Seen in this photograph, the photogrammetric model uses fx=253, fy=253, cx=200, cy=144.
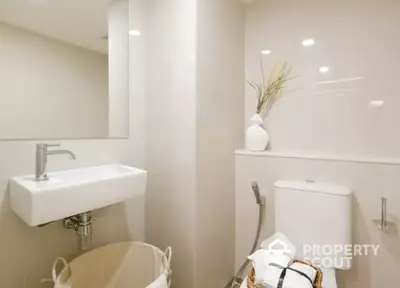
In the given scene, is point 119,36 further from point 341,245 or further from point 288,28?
point 341,245

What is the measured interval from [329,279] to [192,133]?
3.21ft

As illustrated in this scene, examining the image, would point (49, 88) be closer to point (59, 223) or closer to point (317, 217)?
point (59, 223)

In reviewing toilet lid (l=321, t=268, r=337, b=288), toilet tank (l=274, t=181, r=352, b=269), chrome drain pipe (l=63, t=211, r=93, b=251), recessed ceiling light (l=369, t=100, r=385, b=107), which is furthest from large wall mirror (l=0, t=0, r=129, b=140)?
recessed ceiling light (l=369, t=100, r=385, b=107)

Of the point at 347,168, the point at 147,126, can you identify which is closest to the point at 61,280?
the point at 147,126

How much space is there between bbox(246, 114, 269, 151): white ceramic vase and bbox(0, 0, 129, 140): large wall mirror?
2.63ft

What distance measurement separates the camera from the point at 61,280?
104 cm

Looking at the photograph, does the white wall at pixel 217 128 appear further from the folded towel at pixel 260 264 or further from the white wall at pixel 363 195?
the folded towel at pixel 260 264

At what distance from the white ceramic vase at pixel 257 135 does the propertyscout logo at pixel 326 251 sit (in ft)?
1.83

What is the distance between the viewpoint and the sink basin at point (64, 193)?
903 mm

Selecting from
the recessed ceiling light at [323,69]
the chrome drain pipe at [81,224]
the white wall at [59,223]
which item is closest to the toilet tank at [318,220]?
the recessed ceiling light at [323,69]

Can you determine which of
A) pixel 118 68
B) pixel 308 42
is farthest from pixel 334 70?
pixel 118 68

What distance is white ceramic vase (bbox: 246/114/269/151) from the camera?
166cm

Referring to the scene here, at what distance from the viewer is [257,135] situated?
1656mm

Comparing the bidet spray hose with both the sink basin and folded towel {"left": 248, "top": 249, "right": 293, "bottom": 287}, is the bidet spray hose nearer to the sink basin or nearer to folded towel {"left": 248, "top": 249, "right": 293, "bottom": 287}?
folded towel {"left": 248, "top": 249, "right": 293, "bottom": 287}
